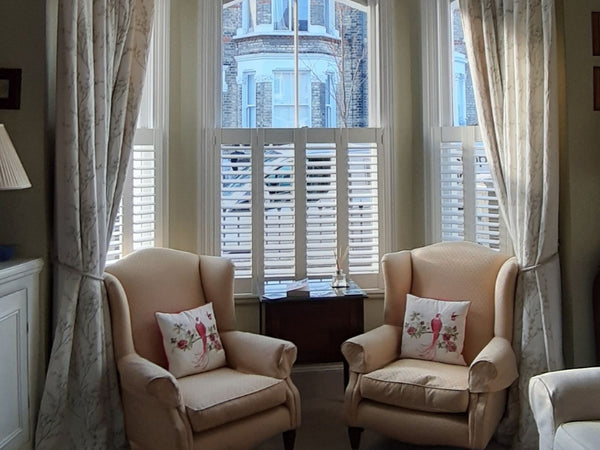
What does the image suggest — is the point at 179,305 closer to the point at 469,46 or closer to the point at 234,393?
the point at 234,393

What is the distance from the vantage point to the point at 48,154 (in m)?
2.49

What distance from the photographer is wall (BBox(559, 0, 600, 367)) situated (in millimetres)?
2723

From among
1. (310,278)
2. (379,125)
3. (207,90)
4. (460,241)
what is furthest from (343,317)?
(207,90)

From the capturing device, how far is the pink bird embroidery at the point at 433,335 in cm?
286

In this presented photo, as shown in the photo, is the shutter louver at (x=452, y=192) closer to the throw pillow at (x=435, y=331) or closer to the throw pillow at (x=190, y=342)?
the throw pillow at (x=435, y=331)

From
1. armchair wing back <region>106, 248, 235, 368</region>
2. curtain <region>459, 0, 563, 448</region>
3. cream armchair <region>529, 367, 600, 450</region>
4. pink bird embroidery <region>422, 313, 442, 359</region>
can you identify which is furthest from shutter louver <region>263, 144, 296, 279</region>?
cream armchair <region>529, 367, 600, 450</region>

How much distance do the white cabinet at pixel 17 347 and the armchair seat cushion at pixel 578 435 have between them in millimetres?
2140

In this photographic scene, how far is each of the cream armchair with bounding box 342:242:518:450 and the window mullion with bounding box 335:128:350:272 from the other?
20.3 inches

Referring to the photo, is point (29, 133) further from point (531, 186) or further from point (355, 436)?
point (531, 186)

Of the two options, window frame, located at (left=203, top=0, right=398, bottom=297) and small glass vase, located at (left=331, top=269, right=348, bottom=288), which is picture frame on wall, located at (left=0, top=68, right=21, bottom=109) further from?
small glass vase, located at (left=331, top=269, right=348, bottom=288)

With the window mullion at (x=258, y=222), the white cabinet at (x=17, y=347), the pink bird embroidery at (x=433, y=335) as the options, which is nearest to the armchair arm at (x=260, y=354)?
the window mullion at (x=258, y=222)

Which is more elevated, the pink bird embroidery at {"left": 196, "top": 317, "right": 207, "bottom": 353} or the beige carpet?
the pink bird embroidery at {"left": 196, "top": 317, "right": 207, "bottom": 353}

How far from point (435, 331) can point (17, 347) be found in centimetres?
204

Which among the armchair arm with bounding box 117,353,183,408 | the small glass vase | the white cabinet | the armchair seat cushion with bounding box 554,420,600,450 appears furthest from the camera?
the small glass vase
